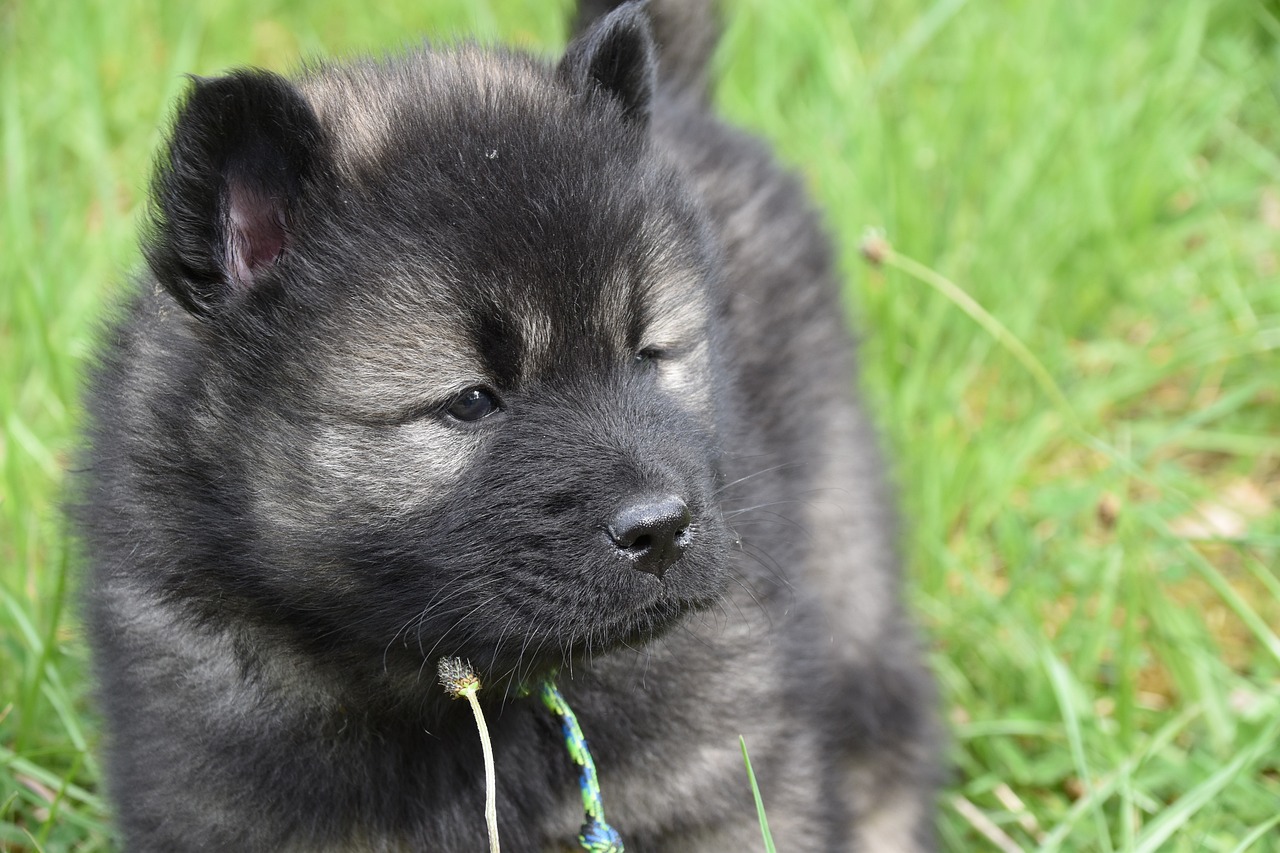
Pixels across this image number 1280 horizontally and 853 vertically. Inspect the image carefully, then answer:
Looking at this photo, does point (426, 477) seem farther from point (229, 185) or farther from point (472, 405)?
point (229, 185)

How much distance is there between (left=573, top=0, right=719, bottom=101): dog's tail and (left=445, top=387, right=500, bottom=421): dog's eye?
1626 mm

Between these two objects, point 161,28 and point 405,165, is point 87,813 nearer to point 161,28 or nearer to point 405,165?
point 405,165

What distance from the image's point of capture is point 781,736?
2604 mm

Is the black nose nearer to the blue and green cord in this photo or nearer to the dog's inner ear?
the blue and green cord

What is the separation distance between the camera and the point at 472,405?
202 centimetres

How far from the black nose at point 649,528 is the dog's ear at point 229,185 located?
2.19ft

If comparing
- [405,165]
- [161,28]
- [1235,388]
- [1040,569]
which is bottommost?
[1040,569]

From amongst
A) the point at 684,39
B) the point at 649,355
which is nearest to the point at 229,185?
the point at 649,355

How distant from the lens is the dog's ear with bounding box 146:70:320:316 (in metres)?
1.99

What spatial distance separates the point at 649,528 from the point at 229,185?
80 centimetres

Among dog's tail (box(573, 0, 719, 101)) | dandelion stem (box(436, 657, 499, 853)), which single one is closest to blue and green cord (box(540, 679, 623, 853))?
dandelion stem (box(436, 657, 499, 853))

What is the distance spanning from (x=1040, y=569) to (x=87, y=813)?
237cm

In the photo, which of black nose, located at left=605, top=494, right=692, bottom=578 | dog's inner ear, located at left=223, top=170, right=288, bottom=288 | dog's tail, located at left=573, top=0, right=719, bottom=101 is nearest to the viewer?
black nose, located at left=605, top=494, right=692, bottom=578

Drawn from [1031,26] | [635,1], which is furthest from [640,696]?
[1031,26]
